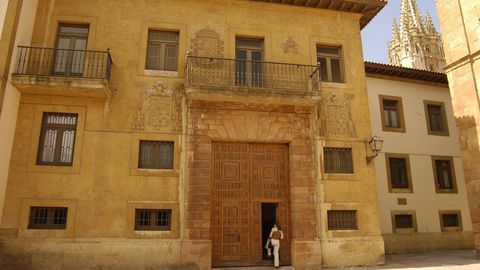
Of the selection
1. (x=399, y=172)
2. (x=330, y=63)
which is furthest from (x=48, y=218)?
(x=399, y=172)

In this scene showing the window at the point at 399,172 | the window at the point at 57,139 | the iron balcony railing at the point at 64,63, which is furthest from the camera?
the window at the point at 399,172

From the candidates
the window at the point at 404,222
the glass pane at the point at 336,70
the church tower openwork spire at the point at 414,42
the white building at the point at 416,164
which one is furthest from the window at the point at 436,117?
the church tower openwork spire at the point at 414,42

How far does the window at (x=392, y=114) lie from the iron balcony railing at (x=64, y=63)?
1229cm

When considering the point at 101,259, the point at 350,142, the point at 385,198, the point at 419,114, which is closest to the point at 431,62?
the point at 419,114

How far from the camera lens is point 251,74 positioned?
12.8 metres

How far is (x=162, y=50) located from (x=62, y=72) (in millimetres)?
3255

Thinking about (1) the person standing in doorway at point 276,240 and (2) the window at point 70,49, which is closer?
(1) the person standing in doorway at point 276,240

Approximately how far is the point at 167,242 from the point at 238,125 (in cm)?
428

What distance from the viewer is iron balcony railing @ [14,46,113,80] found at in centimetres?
1123

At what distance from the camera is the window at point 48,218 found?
1057 cm

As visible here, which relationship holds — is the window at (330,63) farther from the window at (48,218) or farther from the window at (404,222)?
the window at (48,218)

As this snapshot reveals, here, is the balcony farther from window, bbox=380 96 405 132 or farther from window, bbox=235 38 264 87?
window, bbox=380 96 405 132

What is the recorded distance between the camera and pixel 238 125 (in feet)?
39.8

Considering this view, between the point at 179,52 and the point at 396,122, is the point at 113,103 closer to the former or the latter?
the point at 179,52
